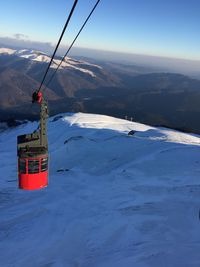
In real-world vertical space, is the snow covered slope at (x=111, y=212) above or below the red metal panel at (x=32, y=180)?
below

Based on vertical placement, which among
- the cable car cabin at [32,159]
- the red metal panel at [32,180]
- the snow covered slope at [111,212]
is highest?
the cable car cabin at [32,159]

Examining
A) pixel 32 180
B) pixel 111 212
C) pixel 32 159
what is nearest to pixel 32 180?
pixel 32 180

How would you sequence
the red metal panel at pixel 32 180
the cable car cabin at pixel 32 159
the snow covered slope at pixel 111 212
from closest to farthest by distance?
the cable car cabin at pixel 32 159
the red metal panel at pixel 32 180
the snow covered slope at pixel 111 212

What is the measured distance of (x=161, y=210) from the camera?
25.9 meters

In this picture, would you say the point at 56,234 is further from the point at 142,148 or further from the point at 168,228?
the point at 142,148

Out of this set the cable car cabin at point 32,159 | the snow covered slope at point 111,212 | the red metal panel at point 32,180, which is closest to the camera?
the cable car cabin at point 32,159

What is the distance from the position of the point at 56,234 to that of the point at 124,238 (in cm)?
461

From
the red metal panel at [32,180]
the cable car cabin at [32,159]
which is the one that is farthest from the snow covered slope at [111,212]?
the cable car cabin at [32,159]

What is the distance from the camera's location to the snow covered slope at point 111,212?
19.9 meters

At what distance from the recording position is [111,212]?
89.1 feet

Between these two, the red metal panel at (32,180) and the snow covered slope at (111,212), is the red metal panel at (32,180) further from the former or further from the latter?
the snow covered slope at (111,212)

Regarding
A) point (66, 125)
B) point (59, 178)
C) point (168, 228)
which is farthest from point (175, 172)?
point (66, 125)

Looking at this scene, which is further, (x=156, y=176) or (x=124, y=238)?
(x=156, y=176)

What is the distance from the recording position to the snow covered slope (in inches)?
782
